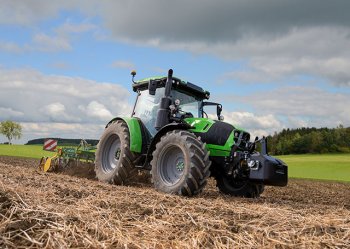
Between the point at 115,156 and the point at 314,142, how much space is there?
193ft

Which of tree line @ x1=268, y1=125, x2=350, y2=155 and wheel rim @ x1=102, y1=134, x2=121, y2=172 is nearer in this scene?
wheel rim @ x1=102, y1=134, x2=121, y2=172

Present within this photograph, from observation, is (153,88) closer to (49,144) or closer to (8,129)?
(49,144)

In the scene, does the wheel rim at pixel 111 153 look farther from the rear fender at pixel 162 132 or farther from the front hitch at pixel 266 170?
the front hitch at pixel 266 170

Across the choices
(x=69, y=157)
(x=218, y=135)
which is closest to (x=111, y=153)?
(x=69, y=157)

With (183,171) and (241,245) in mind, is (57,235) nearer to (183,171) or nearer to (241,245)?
(241,245)

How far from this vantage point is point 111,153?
9844 mm

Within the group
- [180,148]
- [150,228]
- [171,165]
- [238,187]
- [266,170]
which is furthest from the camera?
[238,187]

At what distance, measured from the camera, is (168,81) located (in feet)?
28.2

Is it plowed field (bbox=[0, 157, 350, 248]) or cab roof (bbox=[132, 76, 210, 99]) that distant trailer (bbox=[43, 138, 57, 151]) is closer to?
cab roof (bbox=[132, 76, 210, 99])

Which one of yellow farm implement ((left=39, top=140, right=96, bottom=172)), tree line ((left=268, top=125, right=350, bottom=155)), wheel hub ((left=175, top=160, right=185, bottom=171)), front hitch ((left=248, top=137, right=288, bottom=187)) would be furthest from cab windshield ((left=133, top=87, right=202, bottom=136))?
tree line ((left=268, top=125, right=350, bottom=155))

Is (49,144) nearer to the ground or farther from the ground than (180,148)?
nearer to the ground

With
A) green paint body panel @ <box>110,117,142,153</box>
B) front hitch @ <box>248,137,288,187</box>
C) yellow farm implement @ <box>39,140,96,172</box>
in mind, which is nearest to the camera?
front hitch @ <box>248,137,288,187</box>

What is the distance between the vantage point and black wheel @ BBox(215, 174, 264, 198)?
8.48 metres

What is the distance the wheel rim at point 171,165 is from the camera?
7648 mm
